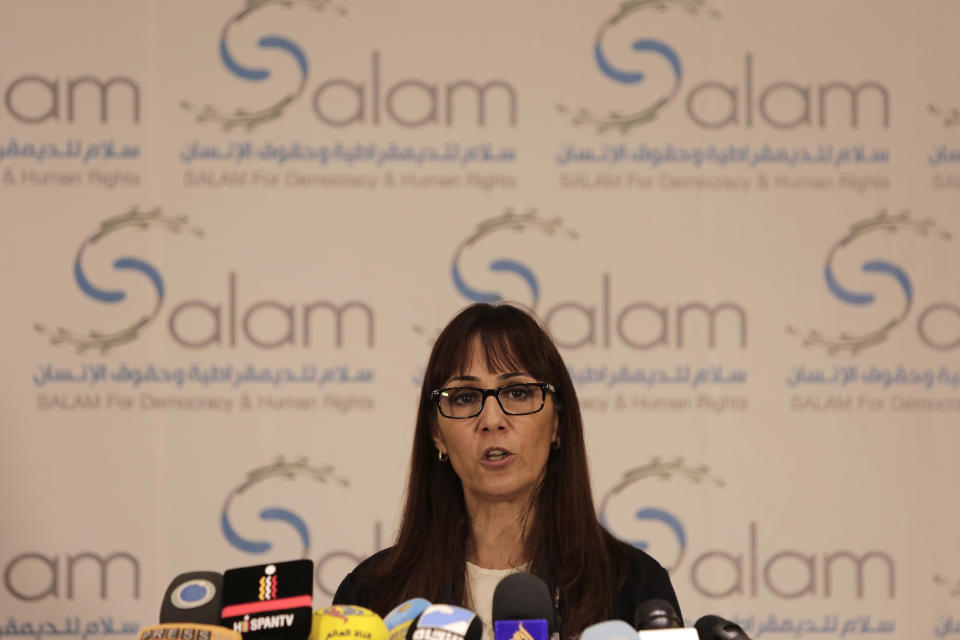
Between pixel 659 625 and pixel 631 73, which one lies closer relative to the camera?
pixel 659 625

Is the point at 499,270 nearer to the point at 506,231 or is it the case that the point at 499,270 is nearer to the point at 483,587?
the point at 506,231

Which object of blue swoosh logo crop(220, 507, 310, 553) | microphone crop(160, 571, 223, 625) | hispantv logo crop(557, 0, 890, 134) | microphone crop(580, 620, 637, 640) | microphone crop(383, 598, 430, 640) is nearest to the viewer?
microphone crop(580, 620, 637, 640)

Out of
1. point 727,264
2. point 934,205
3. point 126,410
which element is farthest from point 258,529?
point 934,205

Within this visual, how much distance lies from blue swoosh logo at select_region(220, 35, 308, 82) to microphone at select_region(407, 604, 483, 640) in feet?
7.44

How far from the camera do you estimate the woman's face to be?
1826 mm

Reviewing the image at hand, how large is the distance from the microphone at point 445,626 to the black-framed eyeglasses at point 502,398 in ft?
2.45

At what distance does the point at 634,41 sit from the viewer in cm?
310

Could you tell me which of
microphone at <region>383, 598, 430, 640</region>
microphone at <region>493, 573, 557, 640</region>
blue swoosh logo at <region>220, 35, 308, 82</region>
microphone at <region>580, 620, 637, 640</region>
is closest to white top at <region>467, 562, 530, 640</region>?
microphone at <region>383, 598, 430, 640</region>

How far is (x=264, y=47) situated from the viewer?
10.1ft

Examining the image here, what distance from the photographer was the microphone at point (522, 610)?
1.15m

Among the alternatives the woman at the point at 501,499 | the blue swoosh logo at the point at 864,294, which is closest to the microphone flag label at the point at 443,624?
the woman at the point at 501,499

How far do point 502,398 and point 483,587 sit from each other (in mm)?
331

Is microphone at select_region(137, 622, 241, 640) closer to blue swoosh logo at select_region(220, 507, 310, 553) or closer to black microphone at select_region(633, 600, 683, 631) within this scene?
black microphone at select_region(633, 600, 683, 631)

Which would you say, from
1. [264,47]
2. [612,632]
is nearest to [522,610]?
[612,632]
